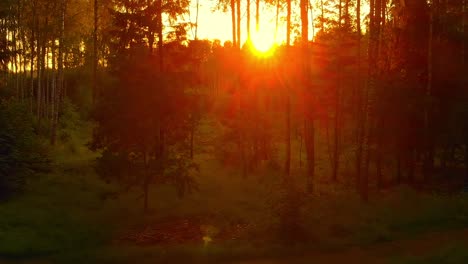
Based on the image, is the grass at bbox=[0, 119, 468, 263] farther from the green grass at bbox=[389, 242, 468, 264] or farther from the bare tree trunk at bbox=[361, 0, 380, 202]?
the bare tree trunk at bbox=[361, 0, 380, 202]

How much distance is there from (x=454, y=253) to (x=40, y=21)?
1294 inches

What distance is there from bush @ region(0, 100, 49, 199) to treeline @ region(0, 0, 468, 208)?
338 centimetres

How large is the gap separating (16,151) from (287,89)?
12.2 metres

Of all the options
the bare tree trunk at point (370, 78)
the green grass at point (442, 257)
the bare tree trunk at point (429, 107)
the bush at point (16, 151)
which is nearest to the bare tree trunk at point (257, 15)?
the bare tree trunk at point (370, 78)

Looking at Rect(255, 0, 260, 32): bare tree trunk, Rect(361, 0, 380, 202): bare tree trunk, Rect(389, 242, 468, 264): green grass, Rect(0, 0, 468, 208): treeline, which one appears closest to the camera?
Rect(389, 242, 468, 264): green grass

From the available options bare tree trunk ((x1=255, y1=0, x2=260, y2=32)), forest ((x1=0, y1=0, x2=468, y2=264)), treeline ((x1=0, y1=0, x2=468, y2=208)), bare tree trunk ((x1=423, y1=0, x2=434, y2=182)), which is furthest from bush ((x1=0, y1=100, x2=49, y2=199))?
bare tree trunk ((x1=423, y1=0, x2=434, y2=182))

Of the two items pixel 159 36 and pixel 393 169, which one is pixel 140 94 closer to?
pixel 159 36

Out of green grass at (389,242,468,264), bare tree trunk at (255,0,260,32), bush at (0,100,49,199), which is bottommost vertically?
green grass at (389,242,468,264)

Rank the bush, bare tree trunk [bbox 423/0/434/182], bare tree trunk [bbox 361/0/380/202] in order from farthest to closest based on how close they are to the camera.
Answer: bare tree trunk [bbox 423/0/434/182] → bare tree trunk [bbox 361/0/380/202] → the bush

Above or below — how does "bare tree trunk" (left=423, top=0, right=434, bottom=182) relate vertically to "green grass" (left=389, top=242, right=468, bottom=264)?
above

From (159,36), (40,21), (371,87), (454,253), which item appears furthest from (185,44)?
(40,21)

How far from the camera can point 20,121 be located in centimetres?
2048

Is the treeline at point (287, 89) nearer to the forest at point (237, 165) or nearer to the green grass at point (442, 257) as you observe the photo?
the forest at point (237, 165)

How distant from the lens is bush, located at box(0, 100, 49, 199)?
1784 centimetres
